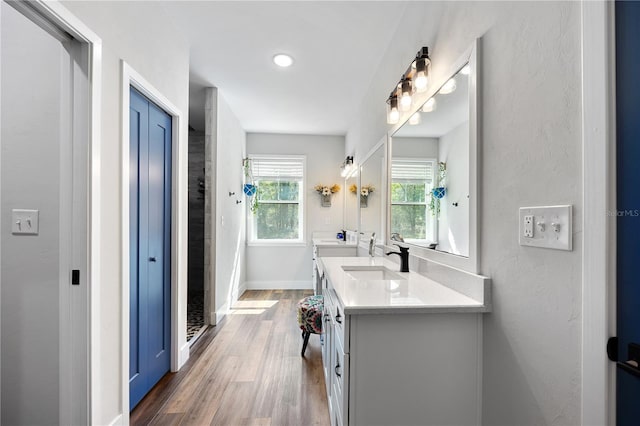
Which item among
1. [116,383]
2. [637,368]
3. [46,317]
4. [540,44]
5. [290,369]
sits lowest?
[290,369]

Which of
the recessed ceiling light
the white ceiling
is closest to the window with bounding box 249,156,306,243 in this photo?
the white ceiling

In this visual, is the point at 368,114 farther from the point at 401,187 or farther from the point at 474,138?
the point at 474,138

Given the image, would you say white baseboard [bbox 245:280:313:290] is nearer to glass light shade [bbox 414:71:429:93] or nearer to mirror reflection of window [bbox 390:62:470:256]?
mirror reflection of window [bbox 390:62:470:256]

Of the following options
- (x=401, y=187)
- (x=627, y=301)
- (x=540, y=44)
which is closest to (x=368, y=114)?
(x=401, y=187)

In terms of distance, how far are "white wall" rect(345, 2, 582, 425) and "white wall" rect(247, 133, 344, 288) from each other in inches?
150

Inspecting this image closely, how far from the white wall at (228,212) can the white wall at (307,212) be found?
10.8 inches

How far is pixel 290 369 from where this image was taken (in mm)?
2326

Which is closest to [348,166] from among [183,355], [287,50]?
[287,50]

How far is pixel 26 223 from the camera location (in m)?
1.37

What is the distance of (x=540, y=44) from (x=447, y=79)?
1.89 feet

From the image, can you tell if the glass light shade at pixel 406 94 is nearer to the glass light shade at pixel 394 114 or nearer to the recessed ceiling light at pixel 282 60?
the glass light shade at pixel 394 114

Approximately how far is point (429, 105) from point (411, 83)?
223 mm

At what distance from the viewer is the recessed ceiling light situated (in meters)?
2.69

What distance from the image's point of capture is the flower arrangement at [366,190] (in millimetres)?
3168
